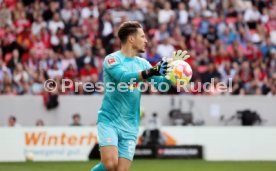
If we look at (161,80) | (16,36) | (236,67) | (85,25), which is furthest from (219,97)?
(161,80)

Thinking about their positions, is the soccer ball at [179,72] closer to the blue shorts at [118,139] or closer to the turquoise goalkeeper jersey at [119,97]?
the turquoise goalkeeper jersey at [119,97]

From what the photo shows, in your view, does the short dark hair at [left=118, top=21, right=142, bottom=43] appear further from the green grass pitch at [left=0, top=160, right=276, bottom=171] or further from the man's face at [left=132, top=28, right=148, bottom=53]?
the green grass pitch at [left=0, top=160, right=276, bottom=171]

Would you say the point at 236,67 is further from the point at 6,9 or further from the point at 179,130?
the point at 6,9

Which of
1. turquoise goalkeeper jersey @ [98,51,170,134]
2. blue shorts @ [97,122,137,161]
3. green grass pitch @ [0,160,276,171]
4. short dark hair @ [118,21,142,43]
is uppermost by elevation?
short dark hair @ [118,21,142,43]

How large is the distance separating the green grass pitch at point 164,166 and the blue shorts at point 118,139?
7.13 metres

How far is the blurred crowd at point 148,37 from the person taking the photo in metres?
22.7

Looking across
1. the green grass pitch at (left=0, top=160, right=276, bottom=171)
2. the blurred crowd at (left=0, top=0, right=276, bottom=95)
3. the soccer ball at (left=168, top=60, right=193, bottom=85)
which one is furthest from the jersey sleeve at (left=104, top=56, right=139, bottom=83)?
the blurred crowd at (left=0, top=0, right=276, bottom=95)

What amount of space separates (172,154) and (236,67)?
408cm

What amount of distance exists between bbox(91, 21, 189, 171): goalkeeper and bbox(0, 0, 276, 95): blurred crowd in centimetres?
1230

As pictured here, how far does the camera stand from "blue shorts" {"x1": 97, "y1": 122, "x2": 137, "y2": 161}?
970cm

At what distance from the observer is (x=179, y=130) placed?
21516 mm

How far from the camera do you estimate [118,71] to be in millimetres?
9711

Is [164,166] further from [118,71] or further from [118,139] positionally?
[118,71]
